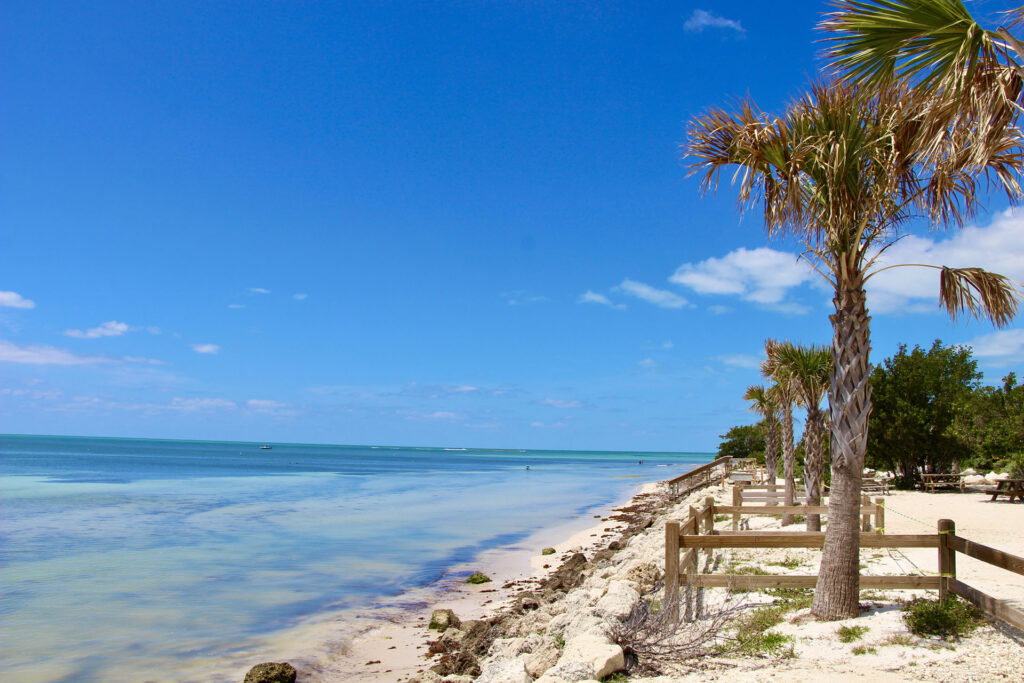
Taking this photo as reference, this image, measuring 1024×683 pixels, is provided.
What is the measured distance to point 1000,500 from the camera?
78.2 ft

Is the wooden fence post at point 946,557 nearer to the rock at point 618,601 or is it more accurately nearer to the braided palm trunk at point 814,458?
the rock at point 618,601

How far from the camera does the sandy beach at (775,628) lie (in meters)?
6.38

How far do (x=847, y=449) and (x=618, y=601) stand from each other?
3.55 meters

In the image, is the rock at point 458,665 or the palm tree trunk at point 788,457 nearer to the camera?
the rock at point 458,665

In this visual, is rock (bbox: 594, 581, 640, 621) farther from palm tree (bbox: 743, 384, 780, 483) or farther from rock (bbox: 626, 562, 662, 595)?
palm tree (bbox: 743, 384, 780, 483)

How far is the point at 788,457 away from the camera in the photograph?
62.4 ft

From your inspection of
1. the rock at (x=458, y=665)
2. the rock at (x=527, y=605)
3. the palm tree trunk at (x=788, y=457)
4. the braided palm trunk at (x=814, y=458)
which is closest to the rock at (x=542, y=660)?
the rock at (x=458, y=665)

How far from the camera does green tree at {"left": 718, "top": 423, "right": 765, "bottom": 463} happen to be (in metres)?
57.9

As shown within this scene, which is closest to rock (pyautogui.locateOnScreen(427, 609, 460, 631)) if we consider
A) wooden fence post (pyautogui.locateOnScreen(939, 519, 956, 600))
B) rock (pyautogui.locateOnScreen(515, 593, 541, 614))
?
rock (pyautogui.locateOnScreen(515, 593, 541, 614))

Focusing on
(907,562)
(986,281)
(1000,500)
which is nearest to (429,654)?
(907,562)

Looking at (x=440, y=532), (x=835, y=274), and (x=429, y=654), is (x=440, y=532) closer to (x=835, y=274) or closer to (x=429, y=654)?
(x=429, y=654)

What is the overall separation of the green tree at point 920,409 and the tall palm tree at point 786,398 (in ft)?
33.8

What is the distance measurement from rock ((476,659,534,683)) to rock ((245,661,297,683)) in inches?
107

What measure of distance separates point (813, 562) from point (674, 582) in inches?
174
